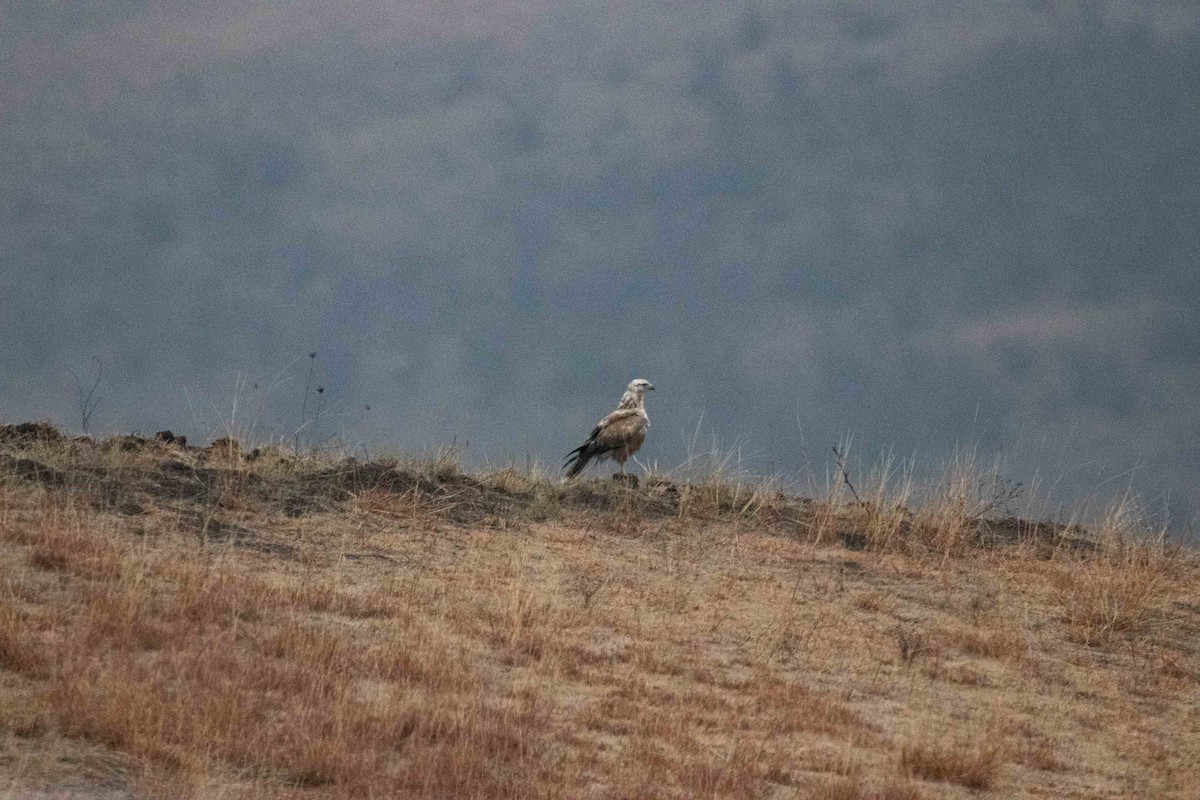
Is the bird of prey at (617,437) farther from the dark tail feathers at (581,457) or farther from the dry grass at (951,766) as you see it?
the dry grass at (951,766)

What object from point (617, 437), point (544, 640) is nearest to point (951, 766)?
point (544, 640)

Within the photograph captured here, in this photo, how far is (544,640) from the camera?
8922 mm

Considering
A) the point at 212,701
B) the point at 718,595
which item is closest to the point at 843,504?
the point at 718,595

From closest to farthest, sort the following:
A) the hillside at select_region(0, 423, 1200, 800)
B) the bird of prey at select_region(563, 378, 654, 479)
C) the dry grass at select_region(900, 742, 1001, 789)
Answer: the hillside at select_region(0, 423, 1200, 800), the dry grass at select_region(900, 742, 1001, 789), the bird of prey at select_region(563, 378, 654, 479)

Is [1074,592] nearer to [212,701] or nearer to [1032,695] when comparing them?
[1032,695]

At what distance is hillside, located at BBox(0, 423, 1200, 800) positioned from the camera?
264 inches

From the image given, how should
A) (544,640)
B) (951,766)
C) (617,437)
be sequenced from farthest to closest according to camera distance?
(617,437), (544,640), (951,766)

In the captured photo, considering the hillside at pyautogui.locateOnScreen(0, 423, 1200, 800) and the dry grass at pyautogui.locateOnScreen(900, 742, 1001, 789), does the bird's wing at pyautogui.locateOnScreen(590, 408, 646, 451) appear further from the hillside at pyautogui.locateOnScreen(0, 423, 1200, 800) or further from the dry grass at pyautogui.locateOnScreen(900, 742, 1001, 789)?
the dry grass at pyautogui.locateOnScreen(900, 742, 1001, 789)

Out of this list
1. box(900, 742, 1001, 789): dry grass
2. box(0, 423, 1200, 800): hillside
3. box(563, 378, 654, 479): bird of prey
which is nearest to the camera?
box(0, 423, 1200, 800): hillside

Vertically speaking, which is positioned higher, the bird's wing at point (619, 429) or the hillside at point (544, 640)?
the bird's wing at point (619, 429)

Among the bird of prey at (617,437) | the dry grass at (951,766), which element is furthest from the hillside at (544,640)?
the bird of prey at (617,437)

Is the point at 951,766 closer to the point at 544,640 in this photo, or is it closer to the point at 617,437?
the point at 544,640

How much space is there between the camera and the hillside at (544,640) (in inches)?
264

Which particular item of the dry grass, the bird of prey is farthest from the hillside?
the bird of prey
